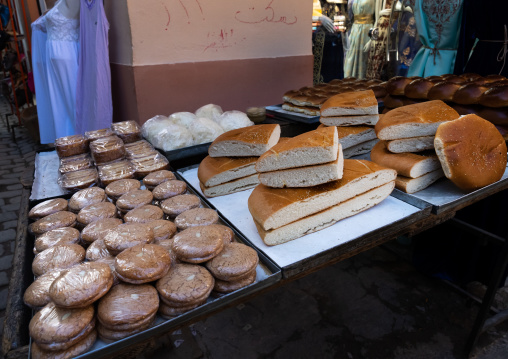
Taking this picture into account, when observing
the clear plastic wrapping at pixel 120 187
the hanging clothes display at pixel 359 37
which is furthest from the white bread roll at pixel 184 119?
the hanging clothes display at pixel 359 37

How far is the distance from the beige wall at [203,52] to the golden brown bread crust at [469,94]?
2361 millimetres

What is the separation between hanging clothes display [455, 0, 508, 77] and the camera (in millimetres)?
3527

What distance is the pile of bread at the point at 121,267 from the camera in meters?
1.00

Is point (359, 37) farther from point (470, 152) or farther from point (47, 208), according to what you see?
point (47, 208)

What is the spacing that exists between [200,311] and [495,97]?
7.90 feet

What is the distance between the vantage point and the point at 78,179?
6.56ft

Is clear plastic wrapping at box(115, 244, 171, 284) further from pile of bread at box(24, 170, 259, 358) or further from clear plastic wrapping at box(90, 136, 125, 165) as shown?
clear plastic wrapping at box(90, 136, 125, 165)

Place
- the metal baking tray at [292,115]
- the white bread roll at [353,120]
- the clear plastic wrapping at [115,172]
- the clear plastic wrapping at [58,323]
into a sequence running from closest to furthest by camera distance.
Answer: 1. the clear plastic wrapping at [58,323]
2. the clear plastic wrapping at [115,172]
3. the white bread roll at [353,120]
4. the metal baking tray at [292,115]

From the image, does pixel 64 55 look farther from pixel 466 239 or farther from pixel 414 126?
pixel 466 239

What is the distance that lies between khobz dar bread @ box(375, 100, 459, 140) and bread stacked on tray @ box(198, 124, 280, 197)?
69 centimetres

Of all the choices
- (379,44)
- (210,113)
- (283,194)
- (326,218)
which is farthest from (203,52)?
(379,44)

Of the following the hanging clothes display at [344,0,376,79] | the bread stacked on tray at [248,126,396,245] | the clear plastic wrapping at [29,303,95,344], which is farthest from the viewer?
the hanging clothes display at [344,0,376,79]

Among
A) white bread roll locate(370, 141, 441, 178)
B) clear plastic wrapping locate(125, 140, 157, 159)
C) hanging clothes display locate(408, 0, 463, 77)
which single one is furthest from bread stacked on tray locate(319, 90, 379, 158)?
hanging clothes display locate(408, 0, 463, 77)

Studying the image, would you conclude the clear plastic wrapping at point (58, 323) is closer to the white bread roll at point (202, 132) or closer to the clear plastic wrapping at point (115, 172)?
the clear plastic wrapping at point (115, 172)
